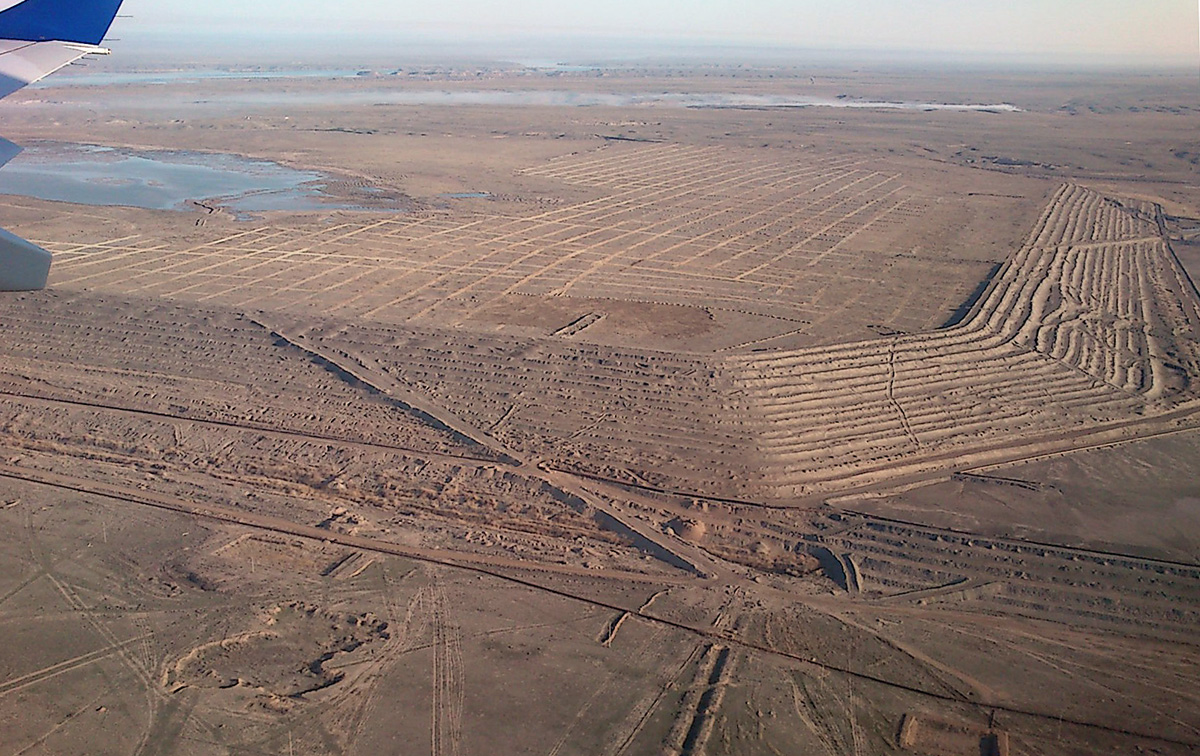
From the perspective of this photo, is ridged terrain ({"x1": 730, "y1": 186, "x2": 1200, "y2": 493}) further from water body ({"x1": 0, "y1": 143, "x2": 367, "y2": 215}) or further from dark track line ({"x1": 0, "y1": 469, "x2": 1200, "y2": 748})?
water body ({"x1": 0, "y1": 143, "x2": 367, "y2": 215})

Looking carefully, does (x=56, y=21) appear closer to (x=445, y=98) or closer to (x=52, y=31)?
(x=52, y=31)

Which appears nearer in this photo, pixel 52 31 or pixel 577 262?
pixel 52 31

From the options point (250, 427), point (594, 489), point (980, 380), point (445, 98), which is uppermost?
point (445, 98)

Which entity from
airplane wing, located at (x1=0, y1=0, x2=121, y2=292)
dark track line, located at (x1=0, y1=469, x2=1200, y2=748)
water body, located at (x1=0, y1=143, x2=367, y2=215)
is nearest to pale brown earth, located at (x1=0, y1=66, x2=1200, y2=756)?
dark track line, located at (x1=0, y1=469, x2=1200, y2=748)

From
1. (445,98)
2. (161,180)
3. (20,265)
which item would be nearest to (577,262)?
(20,265)

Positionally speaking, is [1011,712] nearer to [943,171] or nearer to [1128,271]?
[1128,271]

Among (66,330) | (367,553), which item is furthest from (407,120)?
(367,553)
